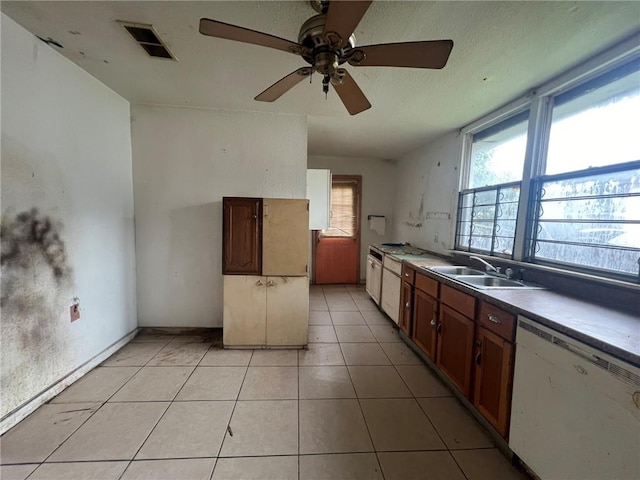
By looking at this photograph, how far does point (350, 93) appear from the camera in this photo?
5.07 ft

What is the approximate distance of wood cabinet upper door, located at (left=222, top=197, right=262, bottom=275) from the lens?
2404mm

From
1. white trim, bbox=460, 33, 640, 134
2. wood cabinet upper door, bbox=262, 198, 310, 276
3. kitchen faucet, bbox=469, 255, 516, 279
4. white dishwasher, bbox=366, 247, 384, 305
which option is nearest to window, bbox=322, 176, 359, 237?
white dishwasher, bbox=366, 247, 384, 305

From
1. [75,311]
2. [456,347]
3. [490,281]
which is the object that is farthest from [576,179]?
[75,311]

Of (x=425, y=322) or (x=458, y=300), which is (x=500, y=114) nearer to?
(x=458, y=300)

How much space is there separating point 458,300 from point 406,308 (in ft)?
2.84

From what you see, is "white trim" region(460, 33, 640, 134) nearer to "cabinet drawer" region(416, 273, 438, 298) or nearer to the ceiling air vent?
"cabinet drawer" region(416, 273, 438, 298)

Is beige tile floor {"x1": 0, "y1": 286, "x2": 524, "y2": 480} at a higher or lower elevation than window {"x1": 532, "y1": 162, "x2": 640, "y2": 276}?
lower

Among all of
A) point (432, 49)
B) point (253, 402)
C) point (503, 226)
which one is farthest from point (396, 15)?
point (253, 402)

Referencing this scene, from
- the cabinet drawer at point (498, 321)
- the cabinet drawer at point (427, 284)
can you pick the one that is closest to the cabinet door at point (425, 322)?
the cabinet drawer at point (427, 284)

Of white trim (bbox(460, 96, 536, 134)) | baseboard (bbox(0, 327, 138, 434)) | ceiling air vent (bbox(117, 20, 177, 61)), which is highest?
ceiling air vent (bbox(117, 20, 177, 61))

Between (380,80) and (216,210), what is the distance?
1.99 metres

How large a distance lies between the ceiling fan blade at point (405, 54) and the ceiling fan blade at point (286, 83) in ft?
0.88

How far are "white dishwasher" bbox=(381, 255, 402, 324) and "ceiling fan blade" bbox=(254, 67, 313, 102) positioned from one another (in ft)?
6.82

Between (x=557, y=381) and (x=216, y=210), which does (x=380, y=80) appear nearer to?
(x=216, y=210)
